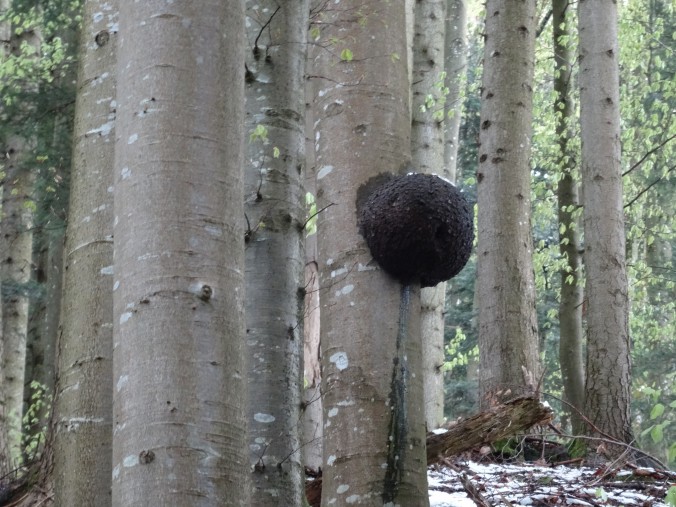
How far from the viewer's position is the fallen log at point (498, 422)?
18.6ft

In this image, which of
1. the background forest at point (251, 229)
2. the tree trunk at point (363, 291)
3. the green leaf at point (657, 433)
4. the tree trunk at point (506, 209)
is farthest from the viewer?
the tree trunk at point (506, 209)

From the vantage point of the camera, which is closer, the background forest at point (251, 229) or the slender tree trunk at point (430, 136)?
the background forest at point (251, 229)

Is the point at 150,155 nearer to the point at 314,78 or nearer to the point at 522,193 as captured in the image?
the point at 314,78

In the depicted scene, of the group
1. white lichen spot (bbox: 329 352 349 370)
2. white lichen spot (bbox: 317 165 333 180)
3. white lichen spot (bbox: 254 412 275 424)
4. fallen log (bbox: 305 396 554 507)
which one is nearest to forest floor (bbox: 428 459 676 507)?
fallen log (bbox: 305 396 554 507)

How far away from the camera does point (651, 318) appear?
63.6ft

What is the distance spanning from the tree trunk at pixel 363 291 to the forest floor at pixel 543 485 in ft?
4.34

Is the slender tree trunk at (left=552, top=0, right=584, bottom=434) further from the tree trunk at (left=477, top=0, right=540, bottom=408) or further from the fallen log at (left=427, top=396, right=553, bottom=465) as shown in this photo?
the fallen log at (left=427, top=396, right=553, bottom=465)

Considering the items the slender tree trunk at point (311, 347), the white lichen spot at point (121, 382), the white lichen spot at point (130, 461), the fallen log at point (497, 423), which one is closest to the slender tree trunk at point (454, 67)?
the slender tree trunk at point (311, 347)

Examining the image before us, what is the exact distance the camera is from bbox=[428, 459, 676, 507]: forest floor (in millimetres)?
5105

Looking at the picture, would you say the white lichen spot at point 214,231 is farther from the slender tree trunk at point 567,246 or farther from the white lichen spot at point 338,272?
the slender tree trunk at point 567,246

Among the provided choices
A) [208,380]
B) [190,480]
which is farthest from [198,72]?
[190,480]

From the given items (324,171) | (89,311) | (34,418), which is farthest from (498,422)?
(34,418)

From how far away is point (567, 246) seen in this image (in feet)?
38.7

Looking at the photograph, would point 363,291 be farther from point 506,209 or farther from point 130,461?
point 506,209
